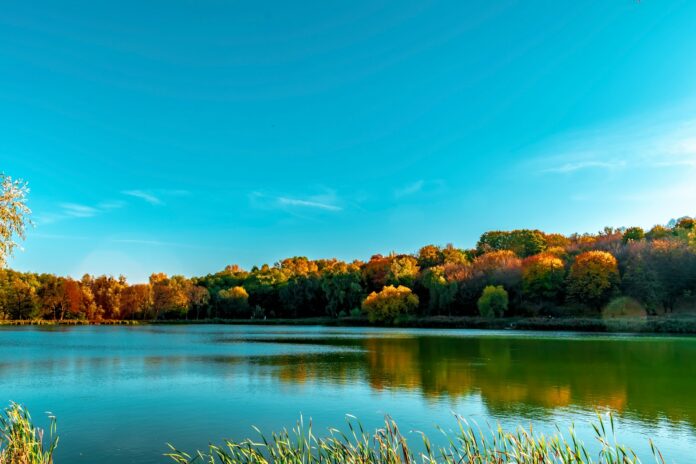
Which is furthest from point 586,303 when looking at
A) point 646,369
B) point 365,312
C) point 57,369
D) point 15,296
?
point 15,296

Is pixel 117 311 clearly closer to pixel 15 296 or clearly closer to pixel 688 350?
pixel 15 296

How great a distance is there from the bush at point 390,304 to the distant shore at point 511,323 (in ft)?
7.53

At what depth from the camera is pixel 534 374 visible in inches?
874

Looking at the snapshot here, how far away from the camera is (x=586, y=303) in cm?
6906

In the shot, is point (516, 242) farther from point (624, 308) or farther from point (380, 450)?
point (380, 450)

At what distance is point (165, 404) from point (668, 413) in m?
14.1

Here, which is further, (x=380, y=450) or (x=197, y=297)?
(x=197, y=297)

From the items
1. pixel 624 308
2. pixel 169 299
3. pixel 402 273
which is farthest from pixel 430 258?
pixel 169 299

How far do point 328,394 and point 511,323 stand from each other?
5417 cm

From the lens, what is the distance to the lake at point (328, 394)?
1223 cm

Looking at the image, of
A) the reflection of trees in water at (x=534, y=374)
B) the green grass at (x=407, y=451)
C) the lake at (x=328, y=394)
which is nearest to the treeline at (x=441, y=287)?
the reflection of trees in water at (x=534, y=374)

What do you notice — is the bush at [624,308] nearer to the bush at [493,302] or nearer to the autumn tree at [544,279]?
the autumn tree at [544,279]

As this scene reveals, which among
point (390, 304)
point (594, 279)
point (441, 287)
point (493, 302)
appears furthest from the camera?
point (390, 304)

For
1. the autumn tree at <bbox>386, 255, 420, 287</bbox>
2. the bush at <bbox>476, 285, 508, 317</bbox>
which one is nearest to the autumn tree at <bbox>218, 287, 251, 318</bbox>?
the autumn tree at <bbox>386, 255, 420, 287</bbox>
